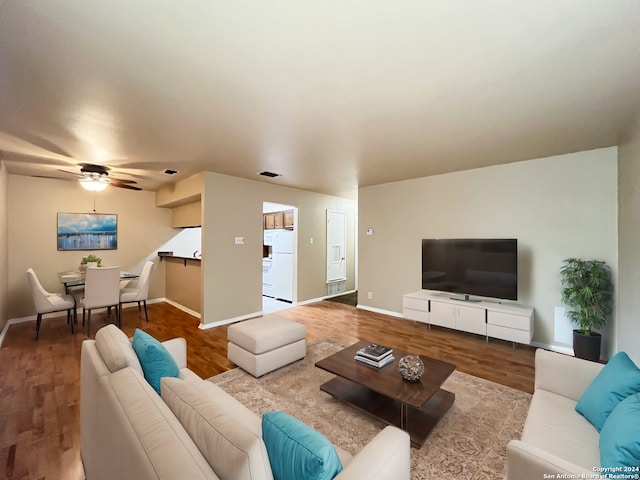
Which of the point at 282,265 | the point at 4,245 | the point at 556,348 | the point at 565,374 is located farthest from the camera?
the point at 282,265

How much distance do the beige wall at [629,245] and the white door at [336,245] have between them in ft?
15.6

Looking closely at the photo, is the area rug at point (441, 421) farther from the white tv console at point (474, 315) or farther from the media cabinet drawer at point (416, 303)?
the media cabinet drawer at point (416, 303)

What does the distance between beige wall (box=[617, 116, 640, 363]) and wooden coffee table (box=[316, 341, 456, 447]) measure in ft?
5.84

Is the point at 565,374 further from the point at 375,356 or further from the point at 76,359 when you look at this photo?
the point at 76,359

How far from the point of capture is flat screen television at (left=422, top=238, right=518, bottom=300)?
373 cm

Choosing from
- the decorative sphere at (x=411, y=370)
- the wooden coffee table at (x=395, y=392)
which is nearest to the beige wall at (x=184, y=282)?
the wooden coffee table at (x=395, y=392)

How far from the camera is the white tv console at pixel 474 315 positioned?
3514 millimetres

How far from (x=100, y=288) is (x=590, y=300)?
21.2 ft

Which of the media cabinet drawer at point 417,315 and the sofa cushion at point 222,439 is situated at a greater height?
the sofa cushion at point 222,439

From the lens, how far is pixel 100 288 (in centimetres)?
411

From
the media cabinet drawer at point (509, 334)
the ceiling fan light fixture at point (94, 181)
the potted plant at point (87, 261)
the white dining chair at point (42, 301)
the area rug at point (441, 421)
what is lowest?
the area rug at point (441, 421)

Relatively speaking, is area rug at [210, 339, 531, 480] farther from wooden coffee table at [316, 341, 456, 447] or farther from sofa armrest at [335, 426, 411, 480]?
sofa armrest at [335, 426, 411, 480]

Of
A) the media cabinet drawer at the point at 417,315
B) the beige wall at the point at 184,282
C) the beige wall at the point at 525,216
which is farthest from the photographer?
the beige wall at the point at 184,282

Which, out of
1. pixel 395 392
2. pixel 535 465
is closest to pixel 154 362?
pixel 395 392
